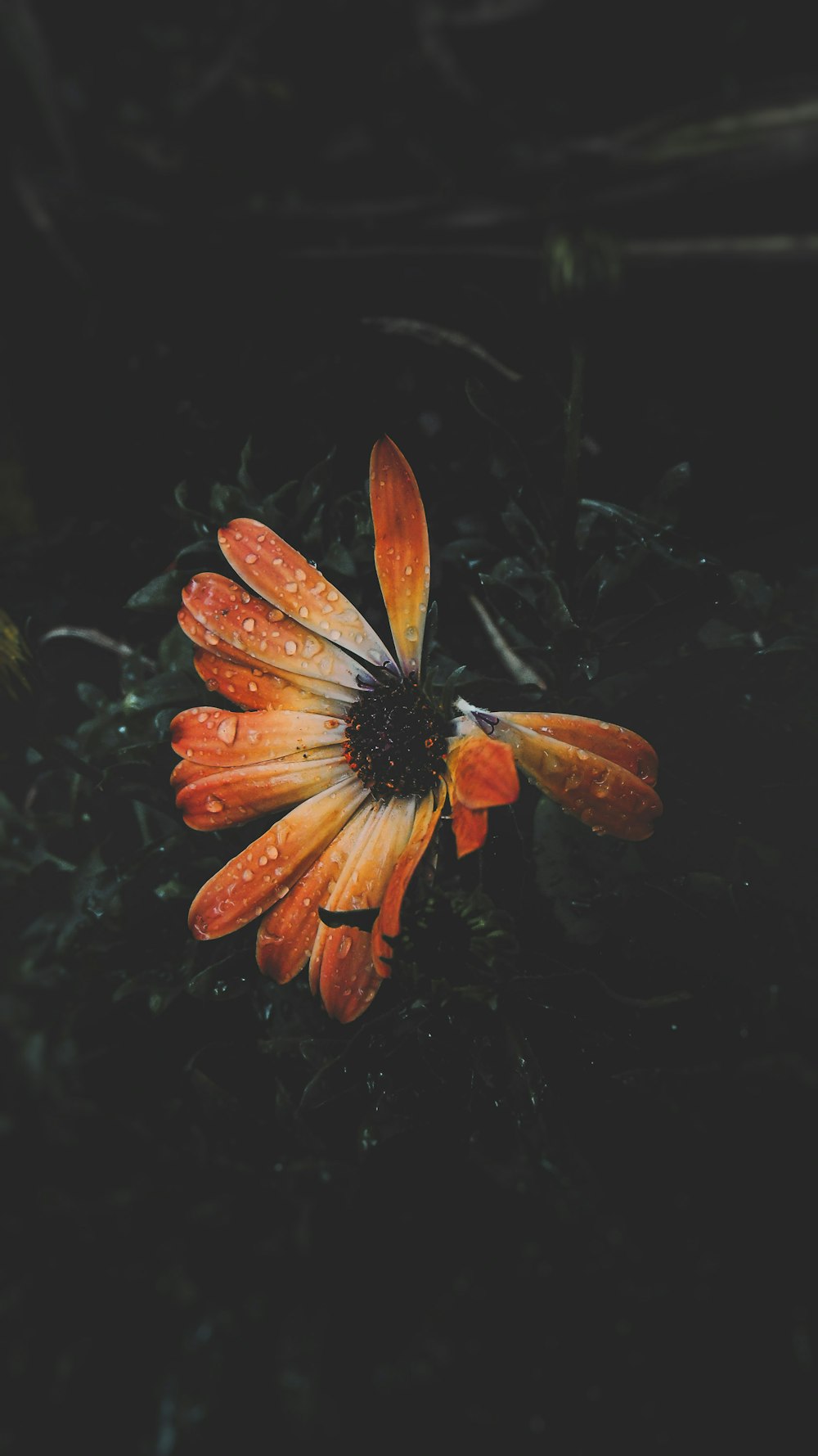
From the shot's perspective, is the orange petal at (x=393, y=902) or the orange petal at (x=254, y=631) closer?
the orange petal at (x=393, y=902)

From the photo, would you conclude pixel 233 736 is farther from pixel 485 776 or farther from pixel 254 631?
pixel 485 776

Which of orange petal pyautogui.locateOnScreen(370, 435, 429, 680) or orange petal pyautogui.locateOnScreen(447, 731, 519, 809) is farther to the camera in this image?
orange petal pyautogui.locateOnScreen(370, 435, 429, 680)

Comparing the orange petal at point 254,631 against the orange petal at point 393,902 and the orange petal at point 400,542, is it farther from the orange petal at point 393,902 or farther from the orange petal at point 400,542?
the orange petal at point 393,902

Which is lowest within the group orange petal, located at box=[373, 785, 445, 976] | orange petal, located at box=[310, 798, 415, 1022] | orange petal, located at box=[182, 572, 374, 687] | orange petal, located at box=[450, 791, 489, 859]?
orange petal, located at box=[310, 798, 415, 1022]

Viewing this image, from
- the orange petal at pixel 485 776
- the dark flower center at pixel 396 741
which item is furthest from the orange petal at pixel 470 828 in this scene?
the dark flower center at pixel 396 741

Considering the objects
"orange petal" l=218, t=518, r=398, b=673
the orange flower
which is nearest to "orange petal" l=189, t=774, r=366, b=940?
the orange flower

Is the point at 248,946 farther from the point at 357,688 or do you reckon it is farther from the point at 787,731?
the point at 787,731

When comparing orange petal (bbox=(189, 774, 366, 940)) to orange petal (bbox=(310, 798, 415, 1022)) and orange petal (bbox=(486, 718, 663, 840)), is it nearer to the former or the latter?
orange petal (bbox=(310, 798, 415, 1022))

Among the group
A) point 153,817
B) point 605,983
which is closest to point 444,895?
point 605,983
